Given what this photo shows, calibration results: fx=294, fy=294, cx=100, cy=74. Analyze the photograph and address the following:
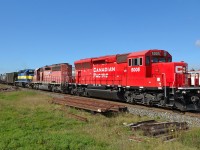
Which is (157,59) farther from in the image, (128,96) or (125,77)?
(128,96)

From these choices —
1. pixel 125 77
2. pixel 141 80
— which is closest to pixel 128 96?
pixel 125 77

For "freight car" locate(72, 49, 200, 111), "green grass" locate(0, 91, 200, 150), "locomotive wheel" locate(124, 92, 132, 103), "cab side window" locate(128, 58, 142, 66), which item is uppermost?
"cab side window" locate(128, 58, 142, 66)

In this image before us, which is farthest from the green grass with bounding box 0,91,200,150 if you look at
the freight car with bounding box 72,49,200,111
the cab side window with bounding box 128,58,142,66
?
the cab side window with bounding box 128,58,142,66

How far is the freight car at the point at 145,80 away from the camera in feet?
56.1

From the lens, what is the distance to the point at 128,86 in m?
21.0

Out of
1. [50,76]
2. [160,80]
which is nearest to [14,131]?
[160,80]

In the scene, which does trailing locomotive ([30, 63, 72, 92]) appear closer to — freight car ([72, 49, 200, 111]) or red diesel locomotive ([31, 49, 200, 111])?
red diesel locomotive ([31, 49, 200, 111])

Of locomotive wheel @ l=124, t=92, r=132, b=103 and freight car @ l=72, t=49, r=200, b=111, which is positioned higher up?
freight car @ l=72, t=49, r=200, b=111

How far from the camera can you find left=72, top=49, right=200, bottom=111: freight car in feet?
56.1

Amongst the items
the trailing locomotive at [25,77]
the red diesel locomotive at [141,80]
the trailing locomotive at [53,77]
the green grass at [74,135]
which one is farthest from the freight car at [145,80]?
the trailing locomotive at [25,77]

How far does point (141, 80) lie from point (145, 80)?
406 mm

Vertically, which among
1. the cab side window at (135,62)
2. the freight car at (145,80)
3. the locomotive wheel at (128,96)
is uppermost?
the cab side window at (135,62)

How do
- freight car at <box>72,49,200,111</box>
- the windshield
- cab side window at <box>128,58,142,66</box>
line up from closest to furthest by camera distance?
freight car at <box>72,49,200,111</box> → the windshield → cab side window at <box>128,58,142,66</box>

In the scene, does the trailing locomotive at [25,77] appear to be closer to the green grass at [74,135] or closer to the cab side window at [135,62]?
the cab side window at [135,62]
